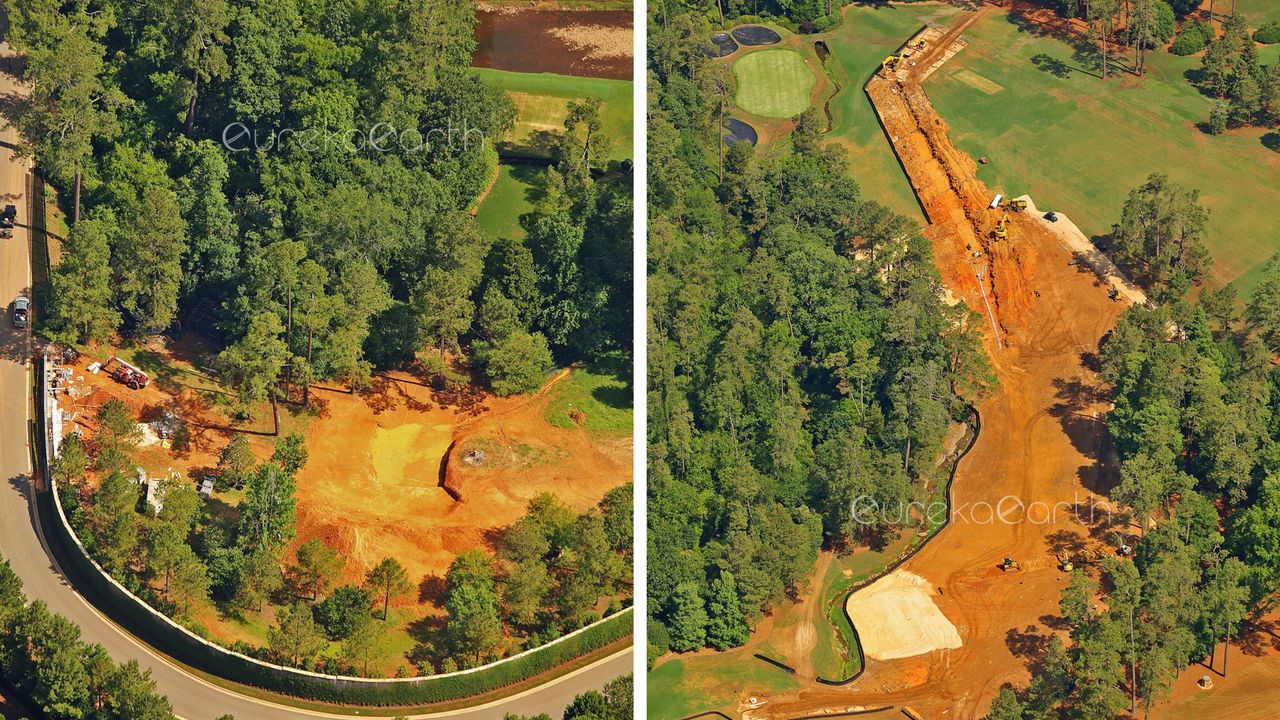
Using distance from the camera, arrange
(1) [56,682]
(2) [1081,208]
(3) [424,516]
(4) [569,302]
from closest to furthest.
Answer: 1. (1) [56,682]
2. (3) [424,516]
3. (4) [569,302]
4. (2) [1081,208]

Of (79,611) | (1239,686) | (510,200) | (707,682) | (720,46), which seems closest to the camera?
(79,611)

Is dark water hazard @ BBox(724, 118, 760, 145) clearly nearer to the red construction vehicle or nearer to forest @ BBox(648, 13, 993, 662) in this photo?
forest @ BBox(648, 13, 993, 662)

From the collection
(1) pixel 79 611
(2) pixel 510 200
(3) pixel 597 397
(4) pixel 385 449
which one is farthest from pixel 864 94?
(1) pixel 79 611

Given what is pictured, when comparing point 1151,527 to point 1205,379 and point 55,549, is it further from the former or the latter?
point 55,549

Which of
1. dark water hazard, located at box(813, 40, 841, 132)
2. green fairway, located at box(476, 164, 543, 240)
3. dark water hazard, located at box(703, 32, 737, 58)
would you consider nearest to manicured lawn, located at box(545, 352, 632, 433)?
green fairway, located at box(476, 164, 543, 240)

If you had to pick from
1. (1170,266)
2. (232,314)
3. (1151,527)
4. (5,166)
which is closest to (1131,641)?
(1151,527)

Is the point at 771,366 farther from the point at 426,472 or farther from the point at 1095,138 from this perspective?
the point at 1095,138
